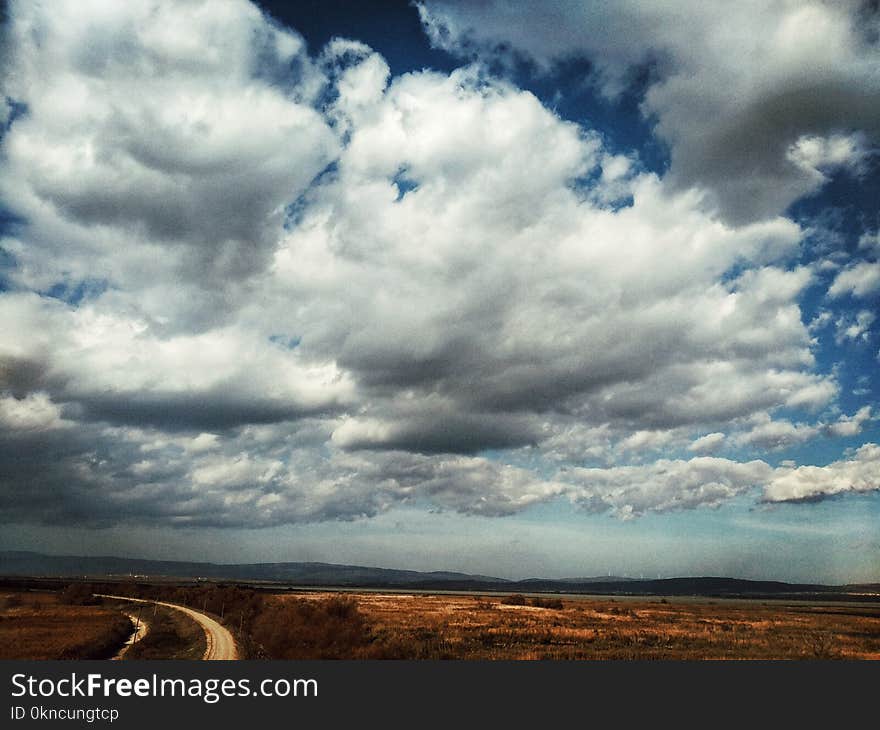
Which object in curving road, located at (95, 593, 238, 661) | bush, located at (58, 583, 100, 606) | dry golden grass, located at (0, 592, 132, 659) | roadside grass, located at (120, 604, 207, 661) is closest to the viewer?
curving road, located at (95, 593, 238, 661)

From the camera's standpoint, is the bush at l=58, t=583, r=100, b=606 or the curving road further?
the bush at l=58, t=583, r=100, b=606

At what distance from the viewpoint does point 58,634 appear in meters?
50.1

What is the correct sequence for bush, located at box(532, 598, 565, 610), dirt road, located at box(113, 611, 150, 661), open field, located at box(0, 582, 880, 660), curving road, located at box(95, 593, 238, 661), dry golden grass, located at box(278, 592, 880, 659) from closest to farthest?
curving road, located at box(95, 593, 238, 661)
open field, located at box(0, 582, 880, 660)
dirt road, located at box(113, 611, 150, 661)
dry golden grass, located at box(278, 592, 880, 659)
bush, located at box(532, 598, 565, 610)

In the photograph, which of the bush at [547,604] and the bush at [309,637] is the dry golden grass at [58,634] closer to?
the bush at [309,637]

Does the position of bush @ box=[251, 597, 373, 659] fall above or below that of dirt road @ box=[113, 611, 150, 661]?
above

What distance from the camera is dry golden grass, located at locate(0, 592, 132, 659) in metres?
38.6

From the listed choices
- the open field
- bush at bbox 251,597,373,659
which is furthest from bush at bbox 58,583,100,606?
bush at bbox 251,597,373,659

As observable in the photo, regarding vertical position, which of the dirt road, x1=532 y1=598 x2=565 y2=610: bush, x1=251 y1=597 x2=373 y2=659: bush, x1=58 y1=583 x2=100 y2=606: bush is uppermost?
x1=251 y1=597 x2=373 y2=659: bush

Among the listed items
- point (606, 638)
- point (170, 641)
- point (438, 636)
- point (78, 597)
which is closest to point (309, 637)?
point (438, 636)

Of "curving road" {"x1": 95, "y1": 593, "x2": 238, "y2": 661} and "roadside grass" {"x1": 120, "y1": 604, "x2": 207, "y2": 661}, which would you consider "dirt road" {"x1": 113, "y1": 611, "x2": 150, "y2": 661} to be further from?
"curving road" {"x1": 95, "y1": 593, "x2": 238, "y2": 661}

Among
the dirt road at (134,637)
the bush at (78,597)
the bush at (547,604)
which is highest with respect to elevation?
the dirt road at (134,637)

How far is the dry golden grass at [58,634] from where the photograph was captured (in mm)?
38594

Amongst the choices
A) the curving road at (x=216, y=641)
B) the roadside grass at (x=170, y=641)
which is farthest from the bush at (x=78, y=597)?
the curving road at (x=216, y=641)

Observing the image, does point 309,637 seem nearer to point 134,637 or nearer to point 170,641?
point 170,641
